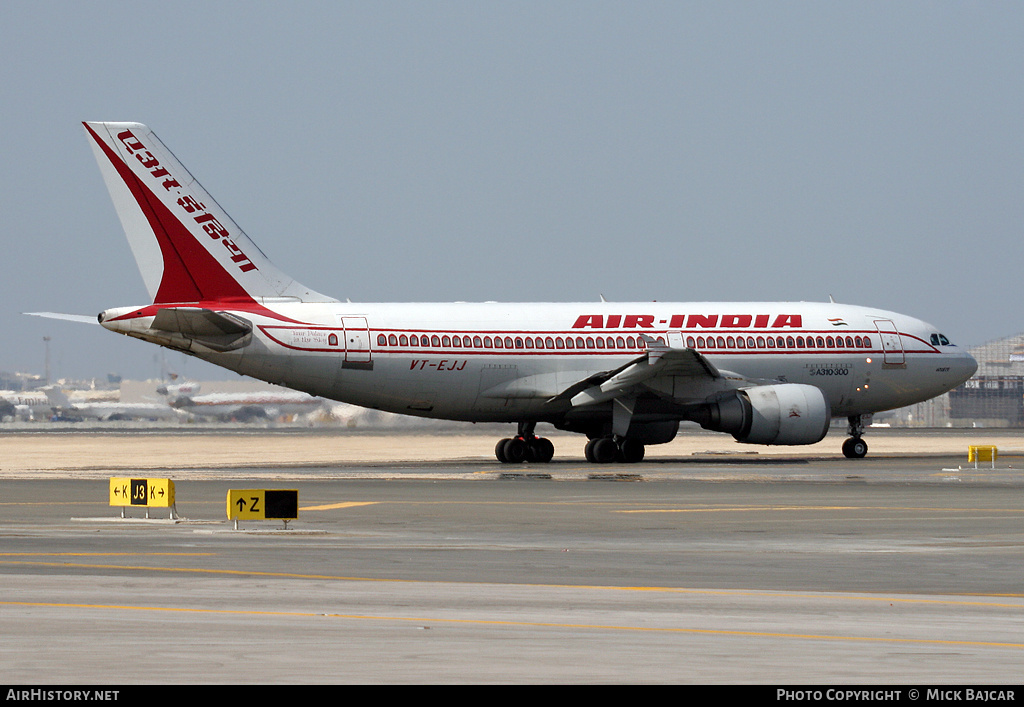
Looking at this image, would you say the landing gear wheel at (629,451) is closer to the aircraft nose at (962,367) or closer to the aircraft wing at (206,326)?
the aircraft wing at (206,326)

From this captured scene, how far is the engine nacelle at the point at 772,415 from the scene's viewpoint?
138 feet

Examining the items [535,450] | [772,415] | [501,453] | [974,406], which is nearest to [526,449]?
[535,450]

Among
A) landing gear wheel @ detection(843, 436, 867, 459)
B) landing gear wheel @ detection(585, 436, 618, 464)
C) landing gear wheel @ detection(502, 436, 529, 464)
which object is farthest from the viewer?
landing gear wheel @ detection(843, 436, 867, 459)

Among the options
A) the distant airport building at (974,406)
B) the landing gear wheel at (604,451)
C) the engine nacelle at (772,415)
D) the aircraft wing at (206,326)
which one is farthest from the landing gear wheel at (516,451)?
the distant airport building at (974,406)

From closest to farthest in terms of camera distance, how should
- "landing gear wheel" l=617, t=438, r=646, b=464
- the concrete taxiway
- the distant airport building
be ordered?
the concrete taxiway
"landing gear wheel" l=617, t=438, r=646, b=464
the distant airport building

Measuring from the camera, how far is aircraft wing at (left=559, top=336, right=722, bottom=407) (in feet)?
134

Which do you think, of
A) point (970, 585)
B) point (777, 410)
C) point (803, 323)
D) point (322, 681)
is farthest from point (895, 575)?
point (803, 323)

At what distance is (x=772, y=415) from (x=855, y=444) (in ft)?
24.2

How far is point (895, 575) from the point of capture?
15.8 m

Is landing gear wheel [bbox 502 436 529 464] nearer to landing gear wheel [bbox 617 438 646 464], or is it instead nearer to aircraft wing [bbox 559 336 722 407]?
aircraft wing [bbox 559 336 722 407]

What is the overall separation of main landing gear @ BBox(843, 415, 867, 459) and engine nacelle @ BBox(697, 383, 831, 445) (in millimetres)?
5643

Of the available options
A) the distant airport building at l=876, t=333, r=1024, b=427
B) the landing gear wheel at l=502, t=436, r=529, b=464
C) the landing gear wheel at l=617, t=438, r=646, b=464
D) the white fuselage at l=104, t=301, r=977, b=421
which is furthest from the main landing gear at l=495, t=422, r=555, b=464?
the distant airport building at l=876, t=333, r=1024, b=427

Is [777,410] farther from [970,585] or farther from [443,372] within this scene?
[970,585]
